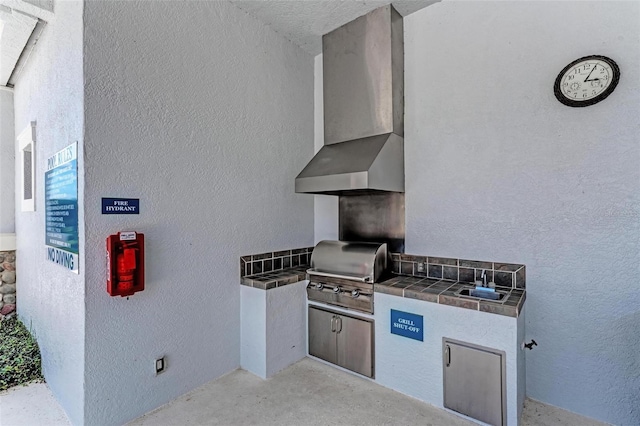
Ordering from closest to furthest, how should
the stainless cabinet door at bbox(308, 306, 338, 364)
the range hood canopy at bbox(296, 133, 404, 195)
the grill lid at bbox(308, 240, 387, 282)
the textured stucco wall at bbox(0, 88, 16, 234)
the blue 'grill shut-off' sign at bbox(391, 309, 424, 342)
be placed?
1. the blue 'grill shut-off' sign at bbox(391, 309, 424, 342)
2. the range hood canopy at bbox(296, 133, 404, 195)
3. the grill lid at bbox(308, 240, 387, 282)
4. the stainless cabinet door at bbox(308, 306, 338, 364)
5. the textured stucco wall at bbox(0, 88, 16, 234)

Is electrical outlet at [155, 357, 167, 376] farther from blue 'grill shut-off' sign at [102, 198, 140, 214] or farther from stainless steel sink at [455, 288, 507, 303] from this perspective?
stainless steel sink at [455, 288, 507, 303]

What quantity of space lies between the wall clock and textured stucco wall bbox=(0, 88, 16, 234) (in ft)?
19.6

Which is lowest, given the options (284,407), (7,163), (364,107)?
(284,407)

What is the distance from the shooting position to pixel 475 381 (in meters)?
2.09

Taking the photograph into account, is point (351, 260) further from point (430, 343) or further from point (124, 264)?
point (124, 264)

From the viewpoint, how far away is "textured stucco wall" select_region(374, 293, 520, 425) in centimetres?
198

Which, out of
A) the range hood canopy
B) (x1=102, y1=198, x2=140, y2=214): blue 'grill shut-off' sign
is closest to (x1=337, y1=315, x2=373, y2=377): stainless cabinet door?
the range hood canopy

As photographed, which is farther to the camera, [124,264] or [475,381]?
[475,381]

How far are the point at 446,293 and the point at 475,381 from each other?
60 centimetres

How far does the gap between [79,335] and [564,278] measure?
131 inches

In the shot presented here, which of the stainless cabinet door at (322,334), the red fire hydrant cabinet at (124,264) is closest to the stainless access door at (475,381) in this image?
the stainless cabinet door at (322,334)

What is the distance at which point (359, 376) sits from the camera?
8.66 ft

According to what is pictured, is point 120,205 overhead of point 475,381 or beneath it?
overhead

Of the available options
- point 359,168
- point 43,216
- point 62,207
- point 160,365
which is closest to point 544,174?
point 359,168
